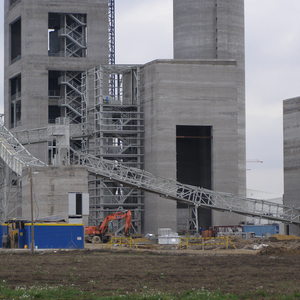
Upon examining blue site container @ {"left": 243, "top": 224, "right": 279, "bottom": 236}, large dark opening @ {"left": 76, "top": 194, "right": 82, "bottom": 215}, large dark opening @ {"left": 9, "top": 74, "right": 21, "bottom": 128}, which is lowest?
blue site container @ {"left": 243, "top": 224, "right": 279, "bottom": 236}

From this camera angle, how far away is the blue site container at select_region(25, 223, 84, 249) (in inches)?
2165

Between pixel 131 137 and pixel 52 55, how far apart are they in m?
26.3

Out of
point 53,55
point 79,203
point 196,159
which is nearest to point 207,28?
point 196,159

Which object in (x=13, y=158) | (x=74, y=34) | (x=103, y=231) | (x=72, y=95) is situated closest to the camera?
(x=103, y=231)

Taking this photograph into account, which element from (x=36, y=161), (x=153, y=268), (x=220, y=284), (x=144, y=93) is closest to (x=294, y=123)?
(x=144, y=93)

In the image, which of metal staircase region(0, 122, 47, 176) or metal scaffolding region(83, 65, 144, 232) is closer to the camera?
metal staircase region(0, 122, 47, 176)

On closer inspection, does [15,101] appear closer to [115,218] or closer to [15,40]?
[15,40]

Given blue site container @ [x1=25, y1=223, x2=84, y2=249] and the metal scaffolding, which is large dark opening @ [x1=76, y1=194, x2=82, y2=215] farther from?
the metal scaffolding

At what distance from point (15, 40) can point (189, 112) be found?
1528 inches

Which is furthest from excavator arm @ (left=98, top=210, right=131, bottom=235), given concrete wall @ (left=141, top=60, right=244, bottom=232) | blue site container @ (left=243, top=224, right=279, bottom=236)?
blue site container @ (left=243, top=224, right=279, bottom=236)

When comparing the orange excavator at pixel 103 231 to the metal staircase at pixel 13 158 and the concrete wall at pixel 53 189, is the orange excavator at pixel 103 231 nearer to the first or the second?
the concrete wall at pixel 53 189

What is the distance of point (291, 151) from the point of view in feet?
337

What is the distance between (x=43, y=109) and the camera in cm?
9731

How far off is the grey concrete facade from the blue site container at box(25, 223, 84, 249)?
5262 cm
